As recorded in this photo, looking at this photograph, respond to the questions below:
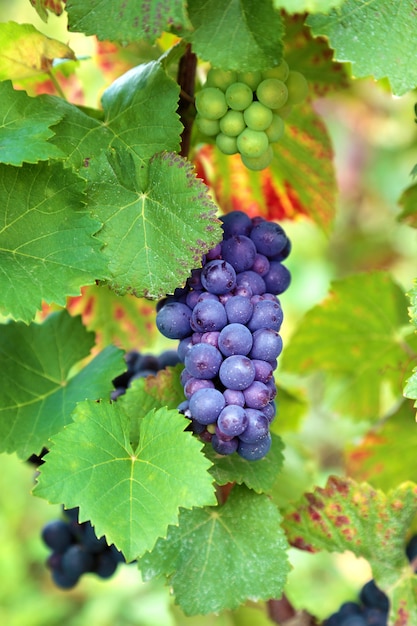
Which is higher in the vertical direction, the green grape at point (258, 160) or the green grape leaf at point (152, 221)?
the green grape at point (258, 160)

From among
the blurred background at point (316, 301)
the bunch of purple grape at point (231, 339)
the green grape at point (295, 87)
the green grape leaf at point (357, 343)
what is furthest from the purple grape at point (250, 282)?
the blurred background at point (316, 301)

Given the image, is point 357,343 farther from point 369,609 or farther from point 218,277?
point 218,277

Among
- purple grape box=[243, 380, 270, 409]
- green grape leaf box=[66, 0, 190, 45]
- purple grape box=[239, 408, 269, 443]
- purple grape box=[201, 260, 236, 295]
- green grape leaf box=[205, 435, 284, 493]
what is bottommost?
green grape leaf box=[205, 435, 284, 493]

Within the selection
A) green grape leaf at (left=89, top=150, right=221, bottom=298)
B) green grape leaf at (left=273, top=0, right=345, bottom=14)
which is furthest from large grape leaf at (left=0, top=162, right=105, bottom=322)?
green grape leaf at (left=273, top=0, right=345, bottom=14)

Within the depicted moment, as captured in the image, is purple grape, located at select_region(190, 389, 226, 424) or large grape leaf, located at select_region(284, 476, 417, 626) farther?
large grape leaf, located at select_region(284, 476, 417, 626)

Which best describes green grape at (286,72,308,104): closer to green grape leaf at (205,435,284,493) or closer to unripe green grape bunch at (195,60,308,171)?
unripe green grape bunch at (195,60,308,171)

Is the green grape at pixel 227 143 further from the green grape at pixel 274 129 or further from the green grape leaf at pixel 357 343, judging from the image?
the green grape leaf at pixel 357 343
